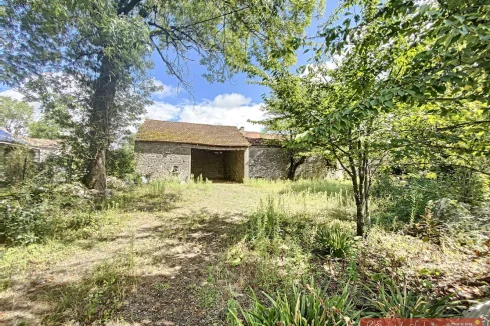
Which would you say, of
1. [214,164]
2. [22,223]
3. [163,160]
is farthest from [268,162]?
[22,223]

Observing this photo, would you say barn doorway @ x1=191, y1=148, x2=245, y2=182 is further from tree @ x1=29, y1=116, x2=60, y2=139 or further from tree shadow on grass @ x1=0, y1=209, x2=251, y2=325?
tree shadow on grass @ x1=0, y1=209, x2=251, y2=325

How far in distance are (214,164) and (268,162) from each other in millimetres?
4650

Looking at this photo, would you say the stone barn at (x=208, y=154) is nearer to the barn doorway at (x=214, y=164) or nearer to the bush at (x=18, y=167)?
the barn doorway at (x=214, y=164)

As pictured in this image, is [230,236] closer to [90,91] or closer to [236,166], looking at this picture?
[90,91]

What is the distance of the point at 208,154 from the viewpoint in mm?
17016

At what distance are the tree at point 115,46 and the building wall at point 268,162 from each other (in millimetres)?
8111

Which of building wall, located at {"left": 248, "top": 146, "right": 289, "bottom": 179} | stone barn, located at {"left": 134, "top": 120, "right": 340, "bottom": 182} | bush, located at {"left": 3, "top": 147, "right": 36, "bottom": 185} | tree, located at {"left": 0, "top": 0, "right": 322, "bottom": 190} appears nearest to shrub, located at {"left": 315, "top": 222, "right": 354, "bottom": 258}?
tree, located at {"left": 0, "top": 0, "right": 322, "bottom": 190}

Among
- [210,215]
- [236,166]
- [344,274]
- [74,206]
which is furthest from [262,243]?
[236,166]

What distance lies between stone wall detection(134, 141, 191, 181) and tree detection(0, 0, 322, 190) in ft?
19.0

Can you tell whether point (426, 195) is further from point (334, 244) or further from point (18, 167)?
point (18, 167)

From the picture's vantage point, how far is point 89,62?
17.9 ft

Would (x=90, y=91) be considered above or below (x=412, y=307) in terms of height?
above

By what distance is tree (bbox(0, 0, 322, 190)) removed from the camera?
3932mm

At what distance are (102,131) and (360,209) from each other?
6.99 m
